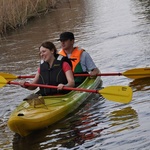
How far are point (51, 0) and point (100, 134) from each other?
1647 cm

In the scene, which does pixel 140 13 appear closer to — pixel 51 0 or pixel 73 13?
pixel 73 13

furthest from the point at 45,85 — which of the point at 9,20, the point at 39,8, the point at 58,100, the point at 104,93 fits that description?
the point at 39,8

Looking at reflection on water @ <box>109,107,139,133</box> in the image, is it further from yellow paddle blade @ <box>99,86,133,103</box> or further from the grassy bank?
the grassy bank

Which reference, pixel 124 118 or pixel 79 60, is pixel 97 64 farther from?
pixel 124 118

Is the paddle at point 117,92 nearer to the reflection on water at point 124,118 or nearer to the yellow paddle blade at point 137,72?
the reflection on water at point 124,118

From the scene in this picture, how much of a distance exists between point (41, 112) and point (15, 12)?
10.7 meters

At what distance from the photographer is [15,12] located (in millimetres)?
16922

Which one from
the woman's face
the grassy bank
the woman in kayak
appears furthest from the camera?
the grassy bank

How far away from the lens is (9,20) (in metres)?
16.9

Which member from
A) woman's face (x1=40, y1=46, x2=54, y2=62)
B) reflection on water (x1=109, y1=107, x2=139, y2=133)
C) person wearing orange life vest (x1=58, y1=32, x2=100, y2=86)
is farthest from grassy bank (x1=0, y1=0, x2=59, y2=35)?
reflection on water (x1=109, y1=107, x2=139, y2=133)

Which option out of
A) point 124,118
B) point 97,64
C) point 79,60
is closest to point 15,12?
point 97,64

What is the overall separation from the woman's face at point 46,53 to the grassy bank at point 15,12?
927 cm

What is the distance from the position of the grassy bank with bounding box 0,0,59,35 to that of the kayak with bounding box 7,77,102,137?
9389 mm

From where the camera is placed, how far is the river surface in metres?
6.08
